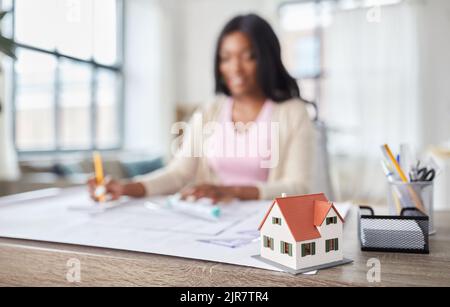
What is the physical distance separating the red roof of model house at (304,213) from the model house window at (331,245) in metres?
0.02

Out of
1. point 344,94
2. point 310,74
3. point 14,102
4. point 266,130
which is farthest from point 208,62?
point 266,130

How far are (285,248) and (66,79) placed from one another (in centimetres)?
328

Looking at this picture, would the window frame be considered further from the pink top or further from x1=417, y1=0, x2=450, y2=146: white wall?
x1=417, y1=0, x2=450, y2=146: white wall

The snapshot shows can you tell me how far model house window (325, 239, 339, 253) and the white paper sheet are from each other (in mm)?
54

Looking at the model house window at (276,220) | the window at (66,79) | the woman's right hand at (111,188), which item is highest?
the window at (66,79)

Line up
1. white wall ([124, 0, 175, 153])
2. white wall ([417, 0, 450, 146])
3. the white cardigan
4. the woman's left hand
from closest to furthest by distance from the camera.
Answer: the woman's left hand, the white cardigan, white wall ([417, 0, 450, 146]), white wall ([124, 0, 175, 153])

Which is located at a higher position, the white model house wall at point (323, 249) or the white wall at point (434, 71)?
the white wall at point (434, 71)

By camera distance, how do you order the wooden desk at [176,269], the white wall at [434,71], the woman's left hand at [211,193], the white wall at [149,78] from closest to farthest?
the wooden desk at [176,269] < the woman's left hand at [211,193] < the white wall at [434,71] < the white wall at [149,78]

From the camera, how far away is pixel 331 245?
41 centimetres

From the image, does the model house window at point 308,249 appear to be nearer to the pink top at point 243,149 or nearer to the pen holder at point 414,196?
the pen holder at point 414,196

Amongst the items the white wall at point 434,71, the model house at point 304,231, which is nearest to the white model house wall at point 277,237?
the model house at point 304,231

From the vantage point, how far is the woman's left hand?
761mm

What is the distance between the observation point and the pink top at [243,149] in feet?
3.51

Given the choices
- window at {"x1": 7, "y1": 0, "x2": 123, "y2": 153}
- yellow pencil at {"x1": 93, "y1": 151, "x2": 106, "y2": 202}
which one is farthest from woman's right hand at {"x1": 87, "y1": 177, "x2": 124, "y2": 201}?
window at {"x1": 7, "y1": 0, "x2": 123, "y2": 153}
